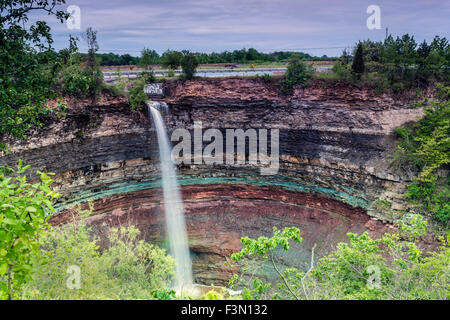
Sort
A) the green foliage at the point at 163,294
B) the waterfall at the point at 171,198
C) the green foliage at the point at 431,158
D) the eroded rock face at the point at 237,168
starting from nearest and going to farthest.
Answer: the green foliage at the point at 163,294
the green foliage at the point at 431,158
the eroded rock face at the point at 237,168
the waterfall at the point at 171,198

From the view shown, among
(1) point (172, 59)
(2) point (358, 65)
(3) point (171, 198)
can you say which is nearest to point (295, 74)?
(2) point (358, 65)

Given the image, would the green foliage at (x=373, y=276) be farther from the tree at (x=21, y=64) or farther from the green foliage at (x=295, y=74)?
the green foliage at (x=295, y=74)

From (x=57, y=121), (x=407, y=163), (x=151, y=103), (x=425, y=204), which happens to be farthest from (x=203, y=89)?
(x=425, y=204)

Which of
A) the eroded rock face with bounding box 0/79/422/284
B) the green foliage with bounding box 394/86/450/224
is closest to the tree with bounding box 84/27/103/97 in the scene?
the eroded rock face with bounding box 0/79/422/284

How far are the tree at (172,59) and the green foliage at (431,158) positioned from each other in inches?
805

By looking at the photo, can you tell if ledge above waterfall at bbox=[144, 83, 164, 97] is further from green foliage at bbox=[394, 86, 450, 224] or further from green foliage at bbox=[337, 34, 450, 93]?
green foliage at bbox=[394, 86, 450, 224]

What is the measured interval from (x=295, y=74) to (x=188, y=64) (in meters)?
9.55

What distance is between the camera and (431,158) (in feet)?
63.9

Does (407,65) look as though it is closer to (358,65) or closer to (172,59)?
(358,65)

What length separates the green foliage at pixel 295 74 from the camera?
25.4m

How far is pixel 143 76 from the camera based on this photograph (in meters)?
25.8

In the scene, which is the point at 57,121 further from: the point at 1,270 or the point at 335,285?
the point at 335,285

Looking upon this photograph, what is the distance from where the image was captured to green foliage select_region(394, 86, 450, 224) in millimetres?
18812

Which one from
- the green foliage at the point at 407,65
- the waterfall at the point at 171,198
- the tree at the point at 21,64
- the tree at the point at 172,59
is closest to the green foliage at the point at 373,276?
the tree at the point at 21,64
